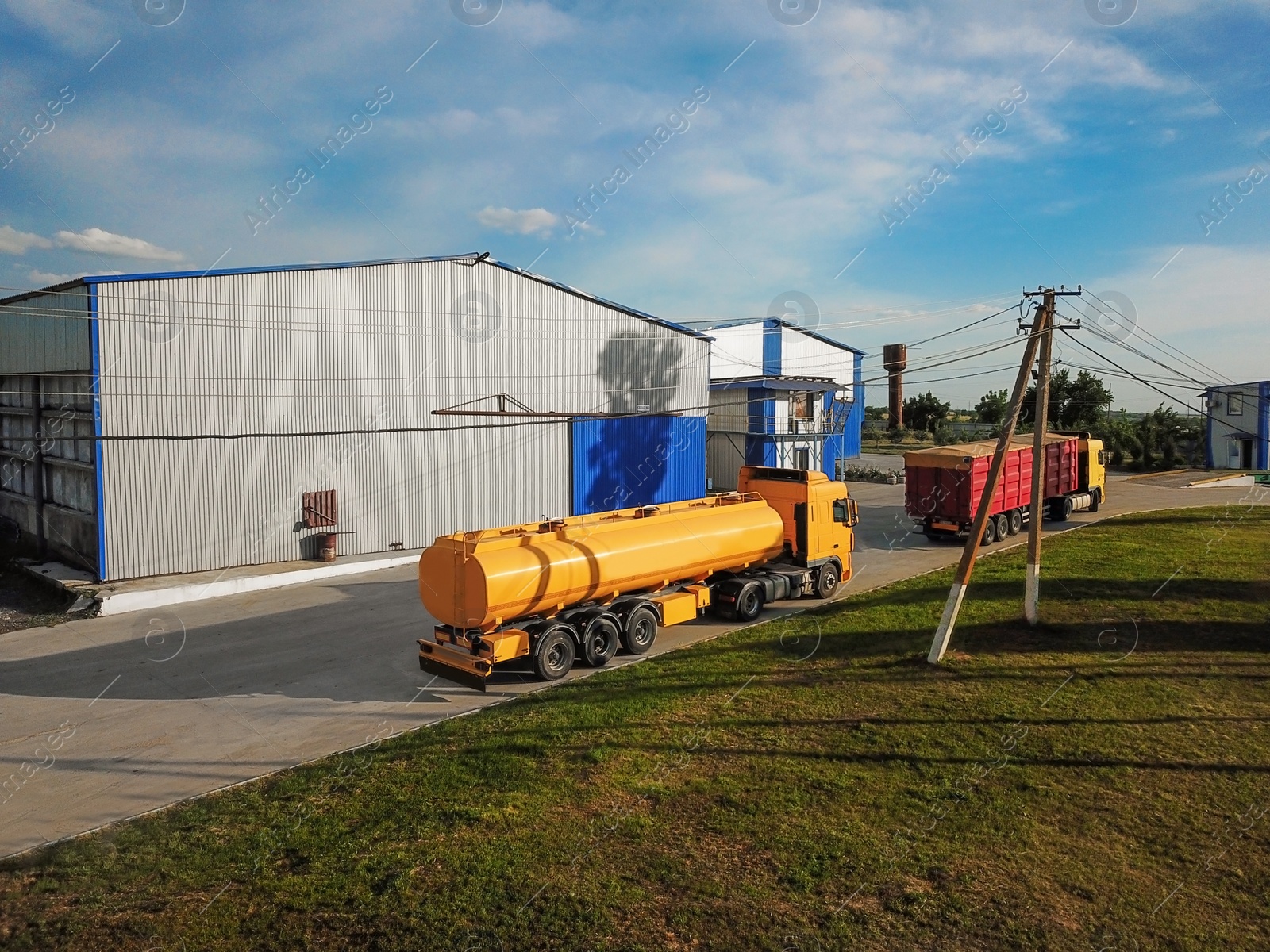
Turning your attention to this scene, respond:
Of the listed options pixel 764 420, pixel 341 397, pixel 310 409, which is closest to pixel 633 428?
pixel 764 420

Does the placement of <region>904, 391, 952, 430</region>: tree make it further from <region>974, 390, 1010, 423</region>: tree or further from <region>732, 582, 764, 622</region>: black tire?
<region>732, 582, 764, 622</region>: black tire

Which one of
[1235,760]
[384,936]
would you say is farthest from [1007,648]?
[384,936]

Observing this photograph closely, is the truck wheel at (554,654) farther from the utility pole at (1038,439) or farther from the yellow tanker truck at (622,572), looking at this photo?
the utility pole at (1038,439)

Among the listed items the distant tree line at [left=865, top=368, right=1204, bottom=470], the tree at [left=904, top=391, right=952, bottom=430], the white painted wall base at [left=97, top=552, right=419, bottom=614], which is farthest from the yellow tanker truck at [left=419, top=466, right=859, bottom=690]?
the tree at [left=904, top=391, right=952, bottom=430]

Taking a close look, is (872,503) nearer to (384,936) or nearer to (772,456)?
Answer: (772,456)

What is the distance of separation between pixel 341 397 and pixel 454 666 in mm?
11294

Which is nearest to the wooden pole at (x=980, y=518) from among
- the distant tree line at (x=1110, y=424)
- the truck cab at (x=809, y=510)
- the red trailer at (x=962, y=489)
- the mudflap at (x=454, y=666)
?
the truck cab at (x=809, y=510)

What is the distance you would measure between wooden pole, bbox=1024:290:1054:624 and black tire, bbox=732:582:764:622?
477cm

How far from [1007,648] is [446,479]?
15.3 meters

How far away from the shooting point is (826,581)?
58.9 ft

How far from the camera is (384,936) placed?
6.34 metres

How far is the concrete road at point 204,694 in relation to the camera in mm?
9430

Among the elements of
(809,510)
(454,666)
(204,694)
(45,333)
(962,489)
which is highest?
(45,333)

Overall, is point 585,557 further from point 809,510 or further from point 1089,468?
point 1089,468
